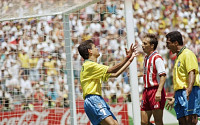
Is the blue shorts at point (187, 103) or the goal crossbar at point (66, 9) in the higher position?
the goal crossbar at point (66, 9)

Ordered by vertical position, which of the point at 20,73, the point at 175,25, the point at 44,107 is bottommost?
the point at 44,107

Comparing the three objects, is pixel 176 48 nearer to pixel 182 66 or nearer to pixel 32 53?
pixel 182 66

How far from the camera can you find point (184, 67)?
6250 mm

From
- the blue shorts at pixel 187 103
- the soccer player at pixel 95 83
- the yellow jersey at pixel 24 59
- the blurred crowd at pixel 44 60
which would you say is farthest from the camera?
the yellow jersey at pixel 24 59

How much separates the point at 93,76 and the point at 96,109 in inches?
18.1

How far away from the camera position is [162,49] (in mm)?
13531

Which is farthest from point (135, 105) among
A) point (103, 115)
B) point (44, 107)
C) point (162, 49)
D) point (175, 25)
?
point (175, 25)

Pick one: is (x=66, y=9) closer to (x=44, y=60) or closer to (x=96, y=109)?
(x=44, y=60)

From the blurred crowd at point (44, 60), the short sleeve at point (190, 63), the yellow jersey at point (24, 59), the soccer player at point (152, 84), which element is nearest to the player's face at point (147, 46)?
the soccer player at point (152, 84)

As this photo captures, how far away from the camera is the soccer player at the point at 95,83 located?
596 cm

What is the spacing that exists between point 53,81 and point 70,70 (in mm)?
2782

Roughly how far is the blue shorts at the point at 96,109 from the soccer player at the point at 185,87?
946 millimetres

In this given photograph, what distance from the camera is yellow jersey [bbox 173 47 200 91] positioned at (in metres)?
6.14

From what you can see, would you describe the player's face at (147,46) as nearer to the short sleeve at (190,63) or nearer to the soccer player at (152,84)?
the soccer player at (152,84)
